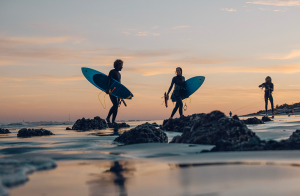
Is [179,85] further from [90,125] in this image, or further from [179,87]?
[90,125]

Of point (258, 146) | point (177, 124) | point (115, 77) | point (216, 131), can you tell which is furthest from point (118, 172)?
point (115, 77)

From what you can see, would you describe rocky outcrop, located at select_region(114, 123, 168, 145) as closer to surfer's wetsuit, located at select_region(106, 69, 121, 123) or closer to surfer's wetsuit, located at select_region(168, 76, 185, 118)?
surfer's wetsuit, located at select_region(106, 69, 121, 123)

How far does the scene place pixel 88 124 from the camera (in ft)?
36.0

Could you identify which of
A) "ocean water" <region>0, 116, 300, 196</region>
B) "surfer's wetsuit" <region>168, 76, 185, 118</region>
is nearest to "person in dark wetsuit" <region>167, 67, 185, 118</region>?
"surfer's wetsuit" <region>168, 76, 185, 118</region>

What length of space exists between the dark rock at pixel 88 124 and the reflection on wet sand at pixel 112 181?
8074 mm

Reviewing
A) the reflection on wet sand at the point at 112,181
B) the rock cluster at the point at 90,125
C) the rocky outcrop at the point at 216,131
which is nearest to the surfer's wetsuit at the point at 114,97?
the rock cluster at the point at 90,125

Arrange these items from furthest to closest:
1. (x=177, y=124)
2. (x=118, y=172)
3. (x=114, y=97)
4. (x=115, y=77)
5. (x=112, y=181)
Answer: (x=115, y=77) < (x=114, y=97) < (x=177, y=124) < (x=118, y=172) < (x=112, y=181)

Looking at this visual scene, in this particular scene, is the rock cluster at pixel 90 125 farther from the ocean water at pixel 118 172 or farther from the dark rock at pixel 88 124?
the ocean water at pixel 118 172

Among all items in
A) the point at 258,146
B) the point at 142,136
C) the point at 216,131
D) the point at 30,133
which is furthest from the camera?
the point at 30,133

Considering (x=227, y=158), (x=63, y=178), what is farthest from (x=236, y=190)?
(x=63, y=178)

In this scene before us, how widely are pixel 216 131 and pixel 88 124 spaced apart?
23.1ft

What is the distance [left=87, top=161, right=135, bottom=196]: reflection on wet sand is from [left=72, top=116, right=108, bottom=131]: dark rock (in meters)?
8.07

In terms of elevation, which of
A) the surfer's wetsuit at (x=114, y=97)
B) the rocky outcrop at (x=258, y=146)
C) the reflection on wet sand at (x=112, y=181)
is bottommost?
the reflection on wet sand at (x=112, y=181)

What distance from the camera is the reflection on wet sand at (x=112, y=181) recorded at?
2.05 m
